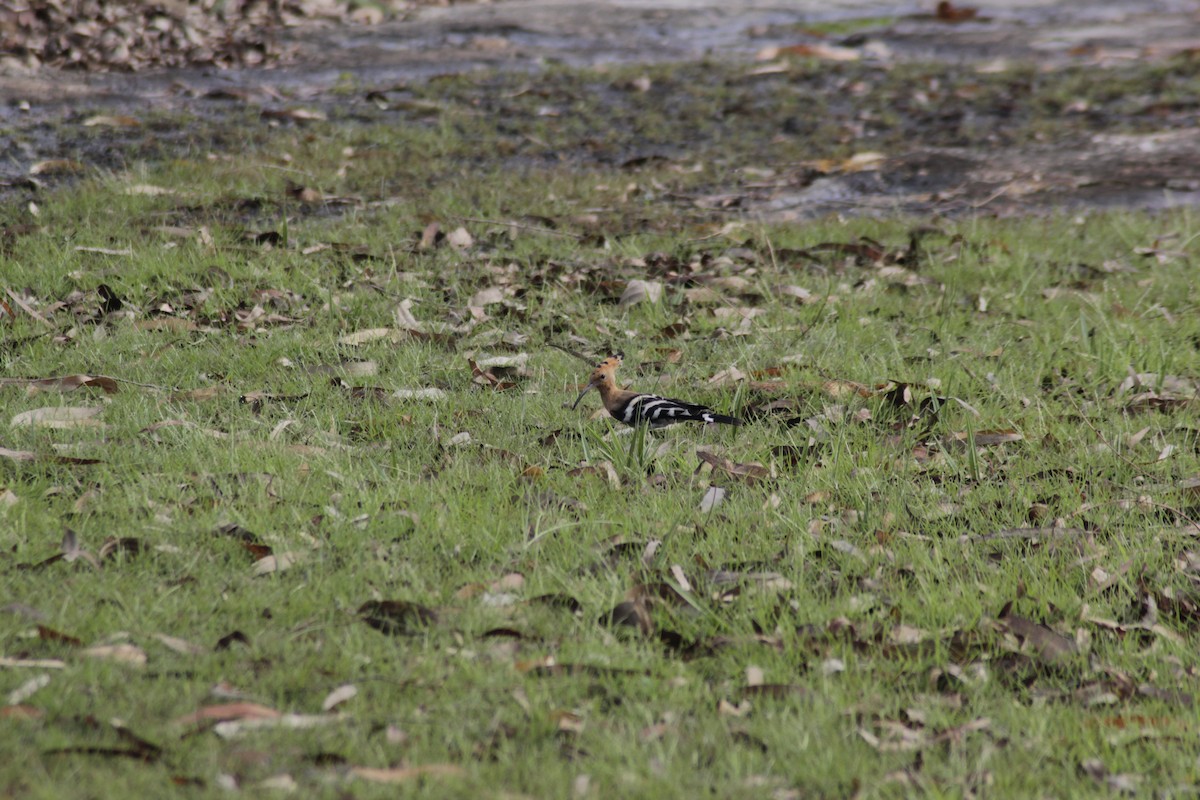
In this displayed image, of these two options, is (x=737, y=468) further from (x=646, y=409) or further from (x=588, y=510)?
(x=588, y=510)

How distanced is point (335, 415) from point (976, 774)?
118 inches

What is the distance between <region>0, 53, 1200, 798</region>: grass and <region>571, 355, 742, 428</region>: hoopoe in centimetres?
15

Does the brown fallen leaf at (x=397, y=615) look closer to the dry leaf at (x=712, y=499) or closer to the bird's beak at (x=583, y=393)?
the dry leaf at (x=712, y=499)

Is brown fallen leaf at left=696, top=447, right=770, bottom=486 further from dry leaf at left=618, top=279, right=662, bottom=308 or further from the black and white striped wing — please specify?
dry leaf at left=618, top=279, right=662, bottom=308

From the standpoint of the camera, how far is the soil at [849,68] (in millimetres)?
8773

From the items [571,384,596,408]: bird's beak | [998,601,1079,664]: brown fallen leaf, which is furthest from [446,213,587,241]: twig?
[998,601,1079,664]: brown fallen leaf

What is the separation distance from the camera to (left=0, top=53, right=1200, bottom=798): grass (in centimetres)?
315

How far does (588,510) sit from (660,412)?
66 cm

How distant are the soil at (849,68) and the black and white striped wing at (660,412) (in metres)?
3.64

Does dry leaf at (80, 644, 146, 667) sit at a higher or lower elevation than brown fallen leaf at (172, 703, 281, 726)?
higher

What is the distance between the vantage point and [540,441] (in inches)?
197

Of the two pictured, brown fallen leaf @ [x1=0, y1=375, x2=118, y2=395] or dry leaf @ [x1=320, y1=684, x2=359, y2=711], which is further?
brown fallen leaf @ [x1=0, y1=375, x2=118, y2=395]

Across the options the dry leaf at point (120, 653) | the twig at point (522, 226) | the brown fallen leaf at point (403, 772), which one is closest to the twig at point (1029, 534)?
the brown fallen leaf at point (403, 772)

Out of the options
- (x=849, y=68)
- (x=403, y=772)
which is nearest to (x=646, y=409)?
(x=403, y=772)
